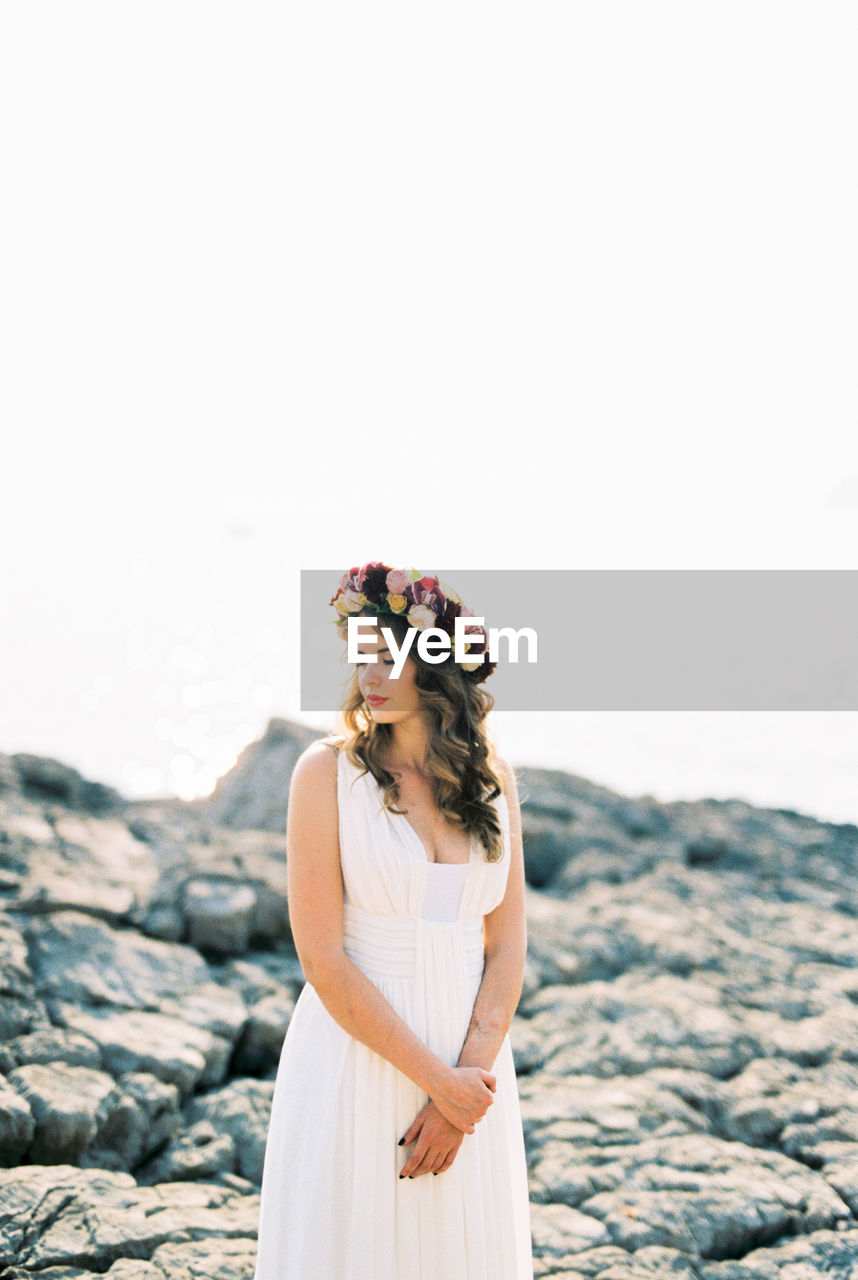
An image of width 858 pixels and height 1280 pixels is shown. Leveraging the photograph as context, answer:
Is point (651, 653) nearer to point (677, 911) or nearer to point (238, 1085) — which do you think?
point (677, 911)

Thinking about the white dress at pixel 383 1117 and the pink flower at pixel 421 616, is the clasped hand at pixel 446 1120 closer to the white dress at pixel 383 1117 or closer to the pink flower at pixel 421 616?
the white dress at pixel 383 1117

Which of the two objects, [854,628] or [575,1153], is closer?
[575,1153]

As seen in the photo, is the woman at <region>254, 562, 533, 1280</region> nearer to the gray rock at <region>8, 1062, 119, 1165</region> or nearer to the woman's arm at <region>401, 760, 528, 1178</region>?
the woman's arm at <region>401, 760, 528, 1178</region>

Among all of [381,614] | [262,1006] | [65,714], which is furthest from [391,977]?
[65,714]

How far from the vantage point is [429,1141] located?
9.15 feet

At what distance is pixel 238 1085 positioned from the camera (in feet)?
15.8

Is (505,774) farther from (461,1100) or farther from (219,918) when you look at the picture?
(219,918)

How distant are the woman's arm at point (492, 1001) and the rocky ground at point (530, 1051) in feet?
3.83

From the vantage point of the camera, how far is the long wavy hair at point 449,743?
304 centimetres

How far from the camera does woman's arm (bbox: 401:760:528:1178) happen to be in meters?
2.80

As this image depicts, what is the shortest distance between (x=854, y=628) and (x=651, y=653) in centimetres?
833

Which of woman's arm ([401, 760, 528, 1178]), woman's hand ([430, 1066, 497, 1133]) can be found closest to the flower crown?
woman's arm ([401, 760, 528, 1178])

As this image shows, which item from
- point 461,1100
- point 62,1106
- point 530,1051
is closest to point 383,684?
point 461,1100

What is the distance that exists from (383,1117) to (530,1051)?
3.00m
